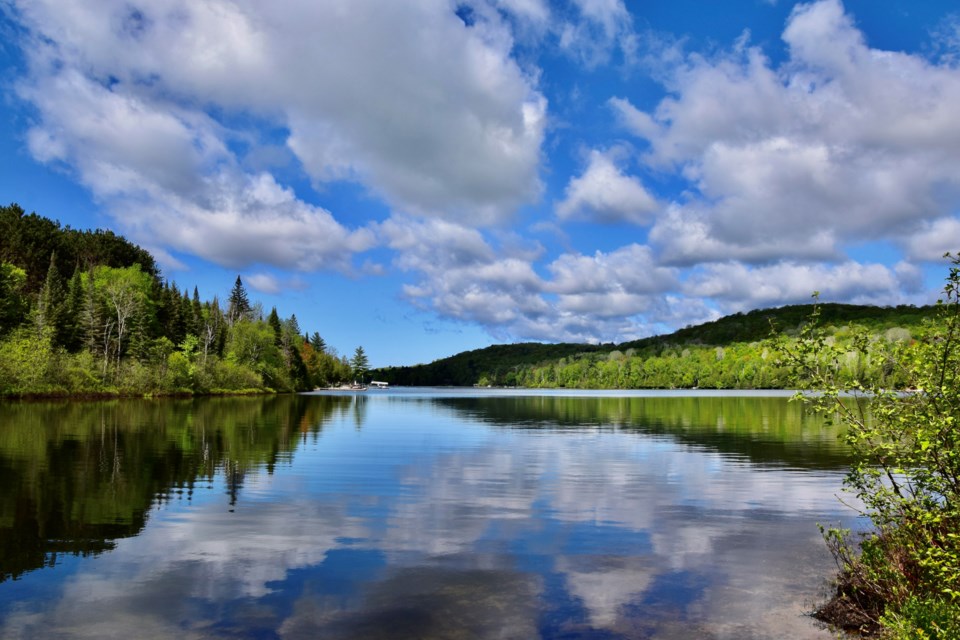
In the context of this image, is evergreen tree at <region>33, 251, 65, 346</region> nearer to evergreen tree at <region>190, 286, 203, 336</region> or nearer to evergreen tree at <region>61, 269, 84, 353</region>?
evergreen tree at <region>61, 269, 84, 353</region>

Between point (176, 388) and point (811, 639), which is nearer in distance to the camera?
point (811, 639)

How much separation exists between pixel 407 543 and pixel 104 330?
427ft

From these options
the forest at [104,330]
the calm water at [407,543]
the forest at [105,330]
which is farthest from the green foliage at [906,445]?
the forest at [104,330]

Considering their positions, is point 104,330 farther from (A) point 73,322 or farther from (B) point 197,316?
(B) point 197,316

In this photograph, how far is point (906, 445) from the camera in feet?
40.6

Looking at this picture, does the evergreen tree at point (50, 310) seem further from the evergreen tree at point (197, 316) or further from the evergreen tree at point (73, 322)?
the evergreen tree at point (197, 316)

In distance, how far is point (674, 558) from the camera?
1823cm

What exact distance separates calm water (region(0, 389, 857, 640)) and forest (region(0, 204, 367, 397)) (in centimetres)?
7321

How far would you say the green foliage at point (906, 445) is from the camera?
1084 centimetres

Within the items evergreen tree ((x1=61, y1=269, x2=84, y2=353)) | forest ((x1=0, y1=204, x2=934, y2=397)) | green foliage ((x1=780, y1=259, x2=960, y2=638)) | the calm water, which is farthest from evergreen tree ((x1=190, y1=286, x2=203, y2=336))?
green foliage ((x1=780, y1=259, x2=960, y2=638))

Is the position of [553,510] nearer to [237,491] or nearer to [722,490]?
[722,490]

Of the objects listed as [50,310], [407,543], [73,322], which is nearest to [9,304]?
[50,310]

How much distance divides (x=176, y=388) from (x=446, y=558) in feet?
410

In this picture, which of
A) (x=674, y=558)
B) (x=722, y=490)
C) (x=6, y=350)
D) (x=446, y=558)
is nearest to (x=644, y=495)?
(x=722, y=490)
